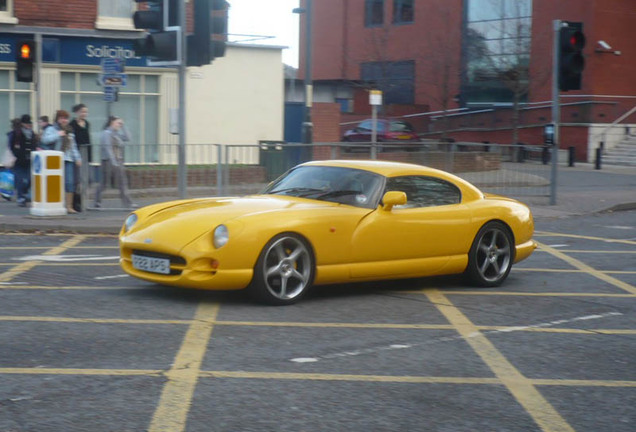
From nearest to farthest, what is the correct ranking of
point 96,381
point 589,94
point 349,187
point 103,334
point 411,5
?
1. point 96,381
2. point 103,334
3. point 349,187
4. point 589,94
5. point 411,5

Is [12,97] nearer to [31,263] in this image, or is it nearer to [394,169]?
[31,263]

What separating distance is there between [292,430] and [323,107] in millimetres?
28440

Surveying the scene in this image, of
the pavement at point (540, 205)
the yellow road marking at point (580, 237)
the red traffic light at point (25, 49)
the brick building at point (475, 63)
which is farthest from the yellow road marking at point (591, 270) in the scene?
the brick building at point (475, 63)

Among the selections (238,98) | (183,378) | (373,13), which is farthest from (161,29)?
(373,13)

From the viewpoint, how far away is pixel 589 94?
43469 millimetres

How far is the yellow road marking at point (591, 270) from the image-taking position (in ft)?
33.6

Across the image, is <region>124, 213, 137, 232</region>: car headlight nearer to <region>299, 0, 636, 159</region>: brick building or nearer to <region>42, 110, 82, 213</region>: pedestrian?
<region>42, 110, 82, 213</region>: pedestrian

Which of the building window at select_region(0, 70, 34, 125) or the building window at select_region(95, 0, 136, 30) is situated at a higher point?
the building window at select_region(95, 0, 136, 30)

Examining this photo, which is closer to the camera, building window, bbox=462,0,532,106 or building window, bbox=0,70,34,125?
building window, bbox=0,70,34,125

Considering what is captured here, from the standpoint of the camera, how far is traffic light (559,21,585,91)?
60.0 feet

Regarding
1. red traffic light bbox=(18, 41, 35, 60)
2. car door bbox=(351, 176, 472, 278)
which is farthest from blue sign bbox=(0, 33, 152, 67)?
car door bbox=(351, 176, 472, 278)

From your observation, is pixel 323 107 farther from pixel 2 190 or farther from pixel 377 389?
pixel 377 389

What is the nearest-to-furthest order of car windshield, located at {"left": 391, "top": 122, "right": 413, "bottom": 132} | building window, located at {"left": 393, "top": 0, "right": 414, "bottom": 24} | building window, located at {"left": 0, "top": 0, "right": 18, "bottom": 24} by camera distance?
building window, located at {"left": 0, "top": 0, "right": 18, "bottom": 24} → car windshield, located at {"left": 391, "top": 122, "right": 413, "bottom": 132} → building window, located at {"left": 393, "top": 0, "right": 414, "bottom": 24}

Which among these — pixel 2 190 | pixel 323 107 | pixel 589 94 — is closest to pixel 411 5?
pixel 589 94
